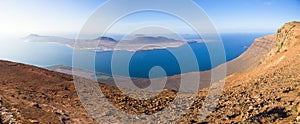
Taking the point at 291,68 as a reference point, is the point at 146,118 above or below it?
below

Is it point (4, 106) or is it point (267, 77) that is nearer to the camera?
point (4, 106)

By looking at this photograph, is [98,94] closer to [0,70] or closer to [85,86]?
[85,86]

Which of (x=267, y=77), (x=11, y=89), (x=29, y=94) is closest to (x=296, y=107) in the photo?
(x=267, y=77)

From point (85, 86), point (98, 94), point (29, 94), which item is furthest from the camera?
point (85, 86)

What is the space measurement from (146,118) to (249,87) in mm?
9164

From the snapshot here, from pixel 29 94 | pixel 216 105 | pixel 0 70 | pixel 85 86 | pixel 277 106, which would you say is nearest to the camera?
pixel 277 106

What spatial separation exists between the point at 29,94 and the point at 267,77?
18715 mm

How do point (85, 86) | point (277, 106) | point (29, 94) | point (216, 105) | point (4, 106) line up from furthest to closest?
point (85, 86) < point (29, 94) < point (216, 105) < point (4, 106) < point (277, 106)

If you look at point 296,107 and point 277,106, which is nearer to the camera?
point 296,107

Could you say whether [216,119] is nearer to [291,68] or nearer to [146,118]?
[146,118]

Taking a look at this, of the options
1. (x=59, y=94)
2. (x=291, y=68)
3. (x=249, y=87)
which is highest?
(x=291, y=68)

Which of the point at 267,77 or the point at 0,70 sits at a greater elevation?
the point at 267,77

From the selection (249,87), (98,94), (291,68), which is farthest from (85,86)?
(291,68)

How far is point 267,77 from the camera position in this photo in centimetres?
2220
